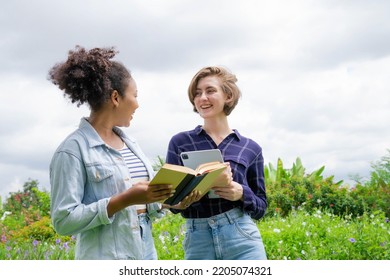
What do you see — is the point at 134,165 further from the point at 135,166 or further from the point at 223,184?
the point at 223,184

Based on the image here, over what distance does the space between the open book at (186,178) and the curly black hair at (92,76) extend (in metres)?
0.50

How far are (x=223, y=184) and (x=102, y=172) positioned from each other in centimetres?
59

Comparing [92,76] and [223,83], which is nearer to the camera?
[92,76]

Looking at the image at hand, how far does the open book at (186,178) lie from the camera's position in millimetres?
2502

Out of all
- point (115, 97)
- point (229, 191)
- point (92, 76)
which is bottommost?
point (229, 191)

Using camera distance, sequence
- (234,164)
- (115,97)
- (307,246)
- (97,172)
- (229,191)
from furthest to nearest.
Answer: (307,246), (234,164), (229,191), (115,97), (97,172)

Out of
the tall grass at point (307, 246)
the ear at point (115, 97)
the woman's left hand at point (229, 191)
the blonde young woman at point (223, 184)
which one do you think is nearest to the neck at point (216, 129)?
the blonde young woman at point (223, 184)

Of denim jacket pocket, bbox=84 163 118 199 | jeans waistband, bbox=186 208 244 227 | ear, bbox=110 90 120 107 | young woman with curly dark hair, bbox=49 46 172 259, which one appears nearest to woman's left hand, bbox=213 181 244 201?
jeans waistband, bbox=186 208 244 227

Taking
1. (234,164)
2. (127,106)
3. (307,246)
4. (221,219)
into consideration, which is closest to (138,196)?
(127,106)

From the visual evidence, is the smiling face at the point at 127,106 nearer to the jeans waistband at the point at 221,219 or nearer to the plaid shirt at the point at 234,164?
the plaid shirt at the point at 234,164

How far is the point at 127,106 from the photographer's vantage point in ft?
9.15

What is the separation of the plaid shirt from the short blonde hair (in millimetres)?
153

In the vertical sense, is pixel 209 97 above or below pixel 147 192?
above
